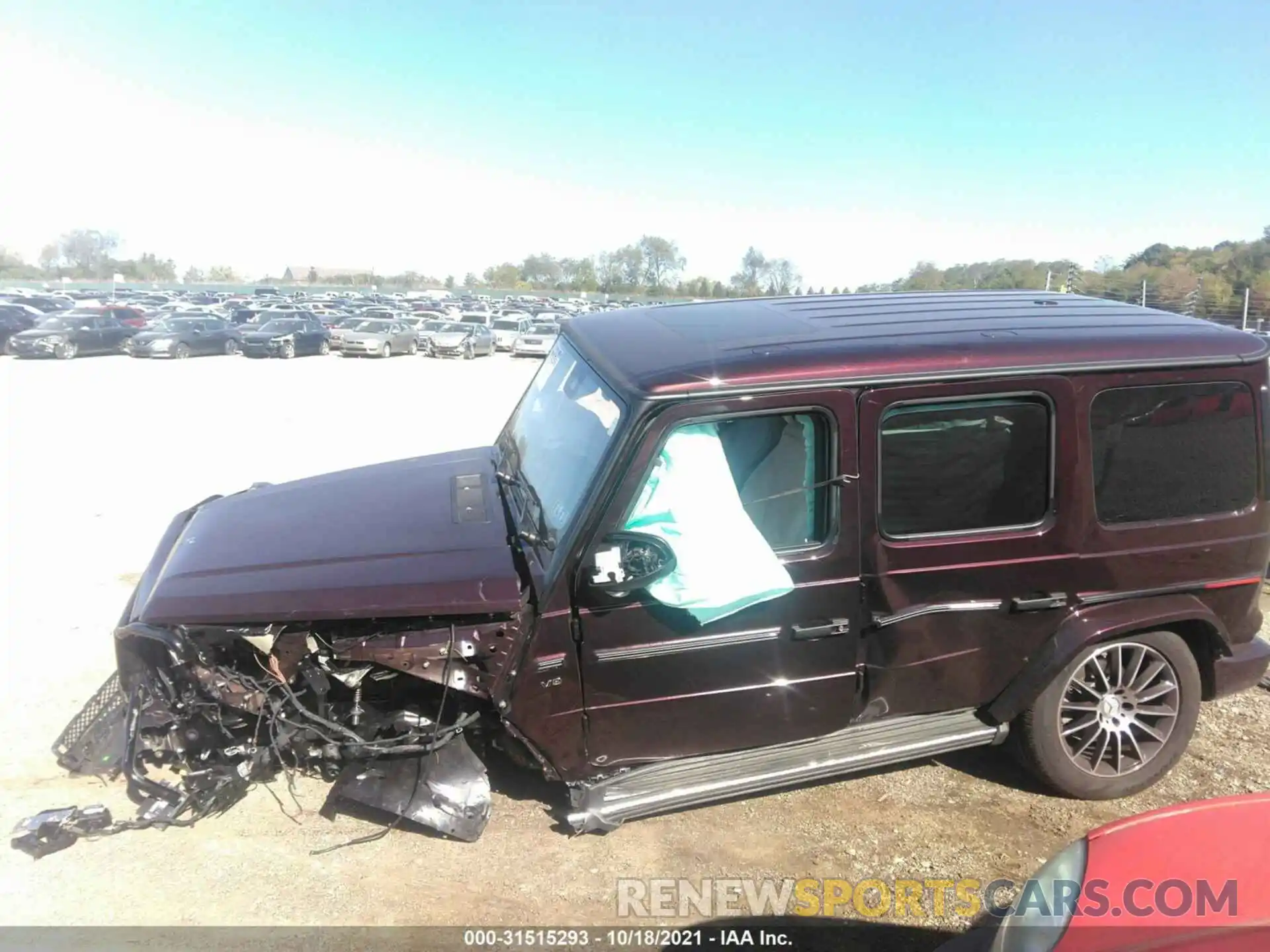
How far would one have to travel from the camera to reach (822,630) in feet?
10.2

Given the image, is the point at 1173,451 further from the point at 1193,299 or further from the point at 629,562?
the point at 1193,299

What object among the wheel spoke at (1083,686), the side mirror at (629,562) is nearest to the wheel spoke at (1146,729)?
the wheel spoke at (1083,686)

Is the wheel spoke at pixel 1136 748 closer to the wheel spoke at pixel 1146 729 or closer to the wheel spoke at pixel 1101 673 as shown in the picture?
Answer: the wheel spoke at pixel 1146 729

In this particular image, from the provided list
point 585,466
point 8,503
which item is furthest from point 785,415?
point 8,503

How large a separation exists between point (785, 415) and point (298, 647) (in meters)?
1.93

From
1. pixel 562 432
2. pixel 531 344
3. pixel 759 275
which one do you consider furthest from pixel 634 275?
pixel 562 432

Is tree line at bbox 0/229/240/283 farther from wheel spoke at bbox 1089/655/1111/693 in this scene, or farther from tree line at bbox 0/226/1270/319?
wheel spoke at bbox 1089/655/1111/693

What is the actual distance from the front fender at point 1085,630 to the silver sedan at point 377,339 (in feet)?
88.1

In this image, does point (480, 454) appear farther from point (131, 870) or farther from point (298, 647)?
point (131, 870)

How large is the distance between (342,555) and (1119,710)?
10.5 ft

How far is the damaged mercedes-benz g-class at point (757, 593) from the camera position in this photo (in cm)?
297

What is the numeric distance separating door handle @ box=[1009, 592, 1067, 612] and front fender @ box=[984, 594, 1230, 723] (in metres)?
0.10

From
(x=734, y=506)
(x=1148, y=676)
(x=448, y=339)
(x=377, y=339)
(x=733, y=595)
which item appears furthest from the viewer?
(x=448, y=339)

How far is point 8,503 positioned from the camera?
7848 mm
